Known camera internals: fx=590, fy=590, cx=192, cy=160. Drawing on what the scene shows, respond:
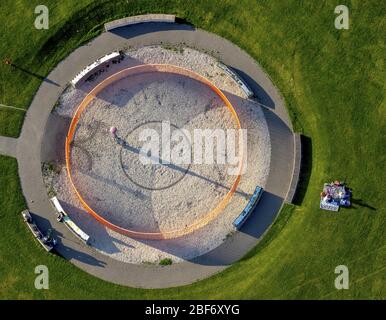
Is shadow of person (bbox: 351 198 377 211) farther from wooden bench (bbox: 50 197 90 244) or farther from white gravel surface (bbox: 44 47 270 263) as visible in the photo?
wooden bench (bbox: 50 197 90 244)

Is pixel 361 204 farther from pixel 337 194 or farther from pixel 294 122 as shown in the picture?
pixel 294 122

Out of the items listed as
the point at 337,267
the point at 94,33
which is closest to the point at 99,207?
the point at 94,33

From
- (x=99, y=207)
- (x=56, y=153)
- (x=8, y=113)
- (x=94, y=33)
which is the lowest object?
(x=99, y=207)

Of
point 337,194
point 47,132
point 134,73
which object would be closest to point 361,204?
point 337,194

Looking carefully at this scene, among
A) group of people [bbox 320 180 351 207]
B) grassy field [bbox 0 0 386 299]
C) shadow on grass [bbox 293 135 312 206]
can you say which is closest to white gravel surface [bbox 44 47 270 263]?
shadow on grass [bbox 293 135 312 206]

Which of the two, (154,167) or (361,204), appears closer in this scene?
(361,204)
